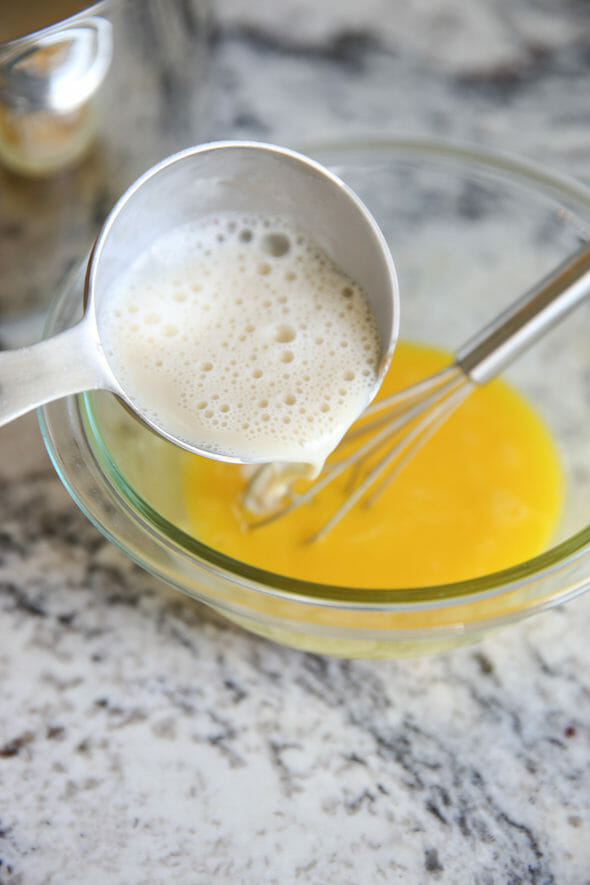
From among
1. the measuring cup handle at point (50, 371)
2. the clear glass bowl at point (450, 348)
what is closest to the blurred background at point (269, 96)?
the clear glass bowl at point (450, 348)

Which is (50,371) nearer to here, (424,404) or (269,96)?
(424,404)

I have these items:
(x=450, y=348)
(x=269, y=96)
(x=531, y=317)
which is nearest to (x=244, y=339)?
(x=531, y=317)

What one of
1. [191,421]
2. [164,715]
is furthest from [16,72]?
[164,715]

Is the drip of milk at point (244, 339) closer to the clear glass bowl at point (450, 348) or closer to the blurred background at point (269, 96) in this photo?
→ the clear glass bowl at point (450, 348)

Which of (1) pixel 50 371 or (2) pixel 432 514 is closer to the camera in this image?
(1) pixel 50 371

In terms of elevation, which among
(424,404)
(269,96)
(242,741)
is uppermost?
(269,96)

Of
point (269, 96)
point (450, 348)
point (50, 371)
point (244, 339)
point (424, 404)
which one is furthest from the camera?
point (269, 96)
